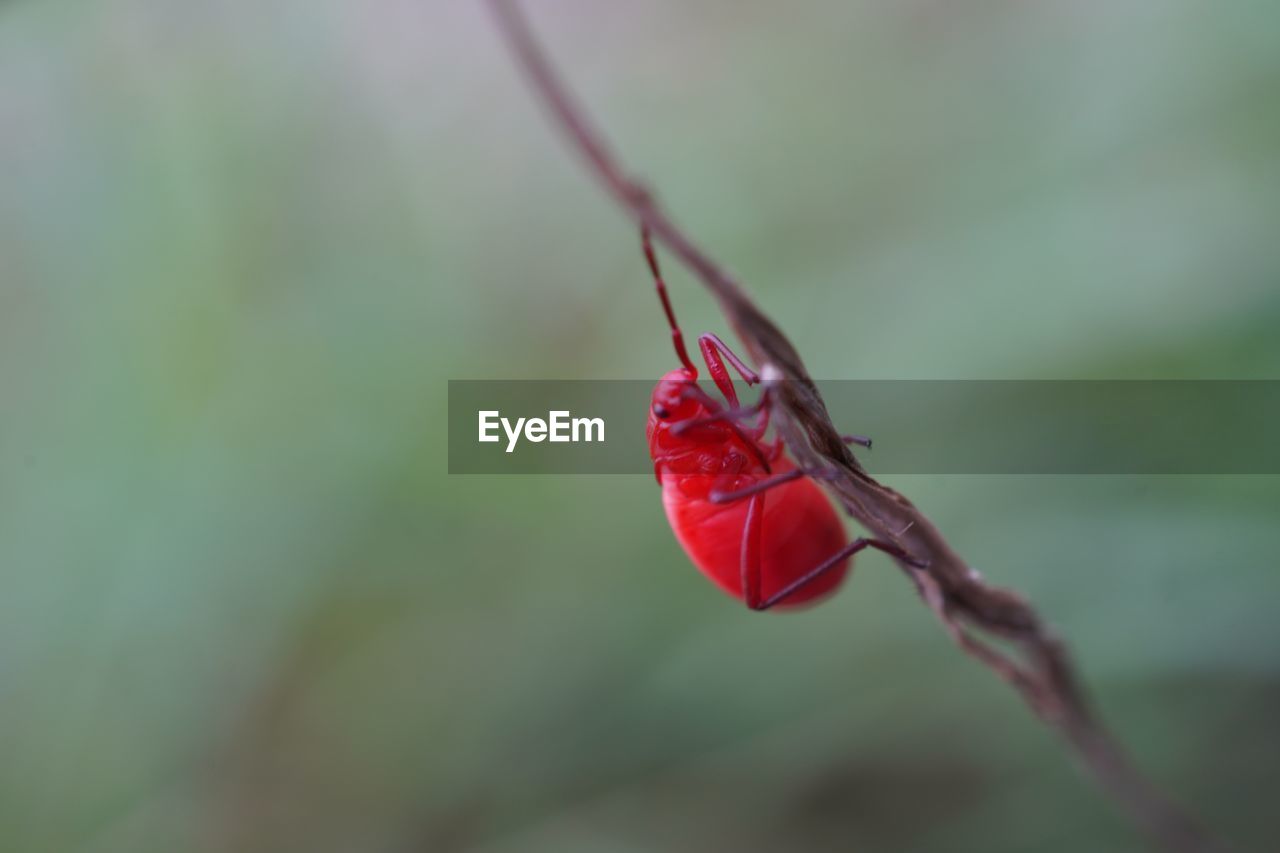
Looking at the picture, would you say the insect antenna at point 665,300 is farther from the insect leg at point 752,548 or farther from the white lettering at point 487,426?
the white lettering at point 487,426

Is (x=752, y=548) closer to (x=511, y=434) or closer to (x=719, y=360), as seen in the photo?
(x=719, y=360)

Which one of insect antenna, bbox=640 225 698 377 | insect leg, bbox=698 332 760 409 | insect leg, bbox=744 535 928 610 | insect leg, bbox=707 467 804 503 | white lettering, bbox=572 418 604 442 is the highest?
white lettering, bbox=572 418 604 442

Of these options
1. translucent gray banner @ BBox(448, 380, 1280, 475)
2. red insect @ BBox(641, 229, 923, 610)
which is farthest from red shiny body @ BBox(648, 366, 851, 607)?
translucent gray banner @ BBox(448, 380, 1280, 475)

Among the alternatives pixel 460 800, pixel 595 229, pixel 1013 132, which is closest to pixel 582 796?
pixel 460 800

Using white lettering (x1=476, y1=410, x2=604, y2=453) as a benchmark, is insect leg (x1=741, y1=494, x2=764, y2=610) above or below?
below

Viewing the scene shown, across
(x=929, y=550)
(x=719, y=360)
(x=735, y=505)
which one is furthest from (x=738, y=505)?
(x=929, y=550)

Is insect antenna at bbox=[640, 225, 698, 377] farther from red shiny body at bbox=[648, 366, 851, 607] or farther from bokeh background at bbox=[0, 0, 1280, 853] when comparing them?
bokeh background at bbox=[0, 0, 1280, 853]

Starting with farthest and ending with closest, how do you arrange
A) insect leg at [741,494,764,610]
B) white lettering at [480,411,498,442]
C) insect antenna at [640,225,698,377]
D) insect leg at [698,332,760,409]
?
white lettering at [480,411,498,442], insect leg at [741,494,764,610], insect leg at [698,332,760,409], insect antenna at [640,225,698,377]
